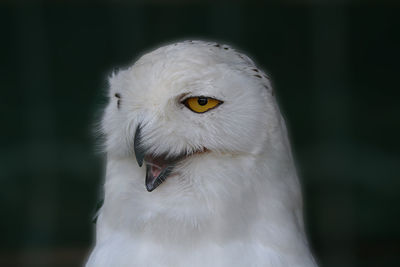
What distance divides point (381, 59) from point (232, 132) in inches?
127

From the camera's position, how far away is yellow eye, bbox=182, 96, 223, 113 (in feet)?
4.36

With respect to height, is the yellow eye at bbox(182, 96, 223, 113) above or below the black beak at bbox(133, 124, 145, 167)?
above

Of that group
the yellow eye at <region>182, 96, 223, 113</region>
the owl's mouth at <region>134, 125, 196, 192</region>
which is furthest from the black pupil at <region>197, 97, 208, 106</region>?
the owl's mouth at <region>134, 125, 196, 192</region>

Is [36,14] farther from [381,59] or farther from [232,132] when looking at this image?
[232,132]

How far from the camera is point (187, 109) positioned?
1.33 meters

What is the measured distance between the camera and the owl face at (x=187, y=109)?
1.33 meters

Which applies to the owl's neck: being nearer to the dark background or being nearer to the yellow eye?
the yellow eye

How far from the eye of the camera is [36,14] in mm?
4098

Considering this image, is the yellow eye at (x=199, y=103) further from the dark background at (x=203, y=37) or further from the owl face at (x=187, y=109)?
the dark background at (x=203, y=37)

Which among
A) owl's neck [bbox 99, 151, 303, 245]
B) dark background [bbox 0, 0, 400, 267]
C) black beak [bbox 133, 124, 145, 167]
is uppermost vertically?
black beak [bbox 133, 124, 145, 167]

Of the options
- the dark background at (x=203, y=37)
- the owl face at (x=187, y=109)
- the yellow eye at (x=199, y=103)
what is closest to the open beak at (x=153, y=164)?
the owl face at (x=187, y=109)

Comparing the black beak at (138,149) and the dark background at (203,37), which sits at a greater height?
the black beak at (138,149)

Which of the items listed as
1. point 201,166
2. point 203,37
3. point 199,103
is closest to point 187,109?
point 199,103

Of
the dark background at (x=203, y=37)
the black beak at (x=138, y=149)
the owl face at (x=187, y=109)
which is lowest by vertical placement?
the dark background at (x=203, y=37)
